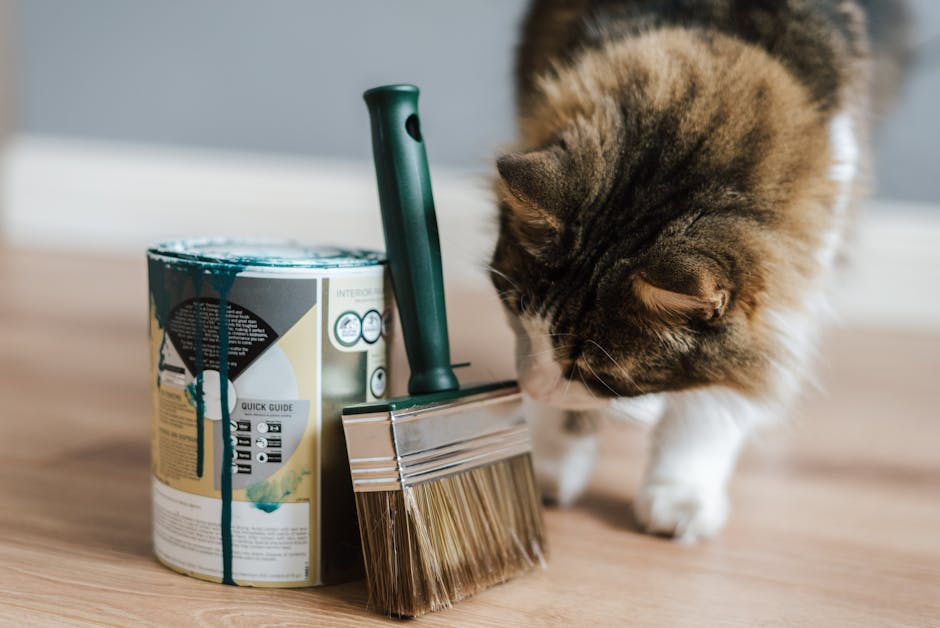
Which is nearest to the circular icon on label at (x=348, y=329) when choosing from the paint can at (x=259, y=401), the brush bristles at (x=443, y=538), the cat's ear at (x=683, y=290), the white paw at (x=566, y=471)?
the paint can at (x=259, y=401)

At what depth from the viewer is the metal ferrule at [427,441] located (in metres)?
0.68

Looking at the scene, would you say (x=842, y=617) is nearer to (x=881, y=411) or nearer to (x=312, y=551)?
(x=312, y=551)

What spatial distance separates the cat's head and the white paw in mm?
180

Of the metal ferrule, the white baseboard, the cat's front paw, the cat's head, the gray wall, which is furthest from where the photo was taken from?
the gray wall

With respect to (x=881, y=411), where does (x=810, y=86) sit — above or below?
above

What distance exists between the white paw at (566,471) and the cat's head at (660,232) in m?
0.18

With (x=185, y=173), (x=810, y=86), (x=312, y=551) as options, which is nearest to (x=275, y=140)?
(x=185, y=173)

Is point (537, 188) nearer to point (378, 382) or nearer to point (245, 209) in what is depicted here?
point (378, 382)

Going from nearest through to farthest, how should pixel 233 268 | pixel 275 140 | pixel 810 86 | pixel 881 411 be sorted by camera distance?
pixel 233 268
pixel 810 86
pixel 881 411
pixel 275 140

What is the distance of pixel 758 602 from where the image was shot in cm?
78

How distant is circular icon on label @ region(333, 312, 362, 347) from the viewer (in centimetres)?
71

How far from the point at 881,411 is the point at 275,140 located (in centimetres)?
175

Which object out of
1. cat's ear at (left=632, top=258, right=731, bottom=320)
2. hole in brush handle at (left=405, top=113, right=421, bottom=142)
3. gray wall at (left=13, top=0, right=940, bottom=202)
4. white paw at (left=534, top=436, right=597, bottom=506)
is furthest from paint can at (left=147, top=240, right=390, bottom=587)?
gray wall at (left=13, top=0, right=940, bottom=202)

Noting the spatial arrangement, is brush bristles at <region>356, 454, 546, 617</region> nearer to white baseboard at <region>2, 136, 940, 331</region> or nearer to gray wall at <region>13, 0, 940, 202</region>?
white baseboard at <region>2, 136, 940, 331</region>
